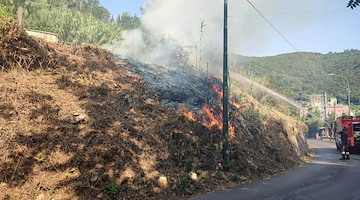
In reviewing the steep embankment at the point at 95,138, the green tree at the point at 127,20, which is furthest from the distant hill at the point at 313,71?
the steep embankment at the point at 95,138

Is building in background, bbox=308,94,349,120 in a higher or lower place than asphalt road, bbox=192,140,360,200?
higher

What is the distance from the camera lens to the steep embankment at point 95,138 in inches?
246

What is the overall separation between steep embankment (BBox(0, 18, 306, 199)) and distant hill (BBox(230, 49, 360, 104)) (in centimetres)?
7252

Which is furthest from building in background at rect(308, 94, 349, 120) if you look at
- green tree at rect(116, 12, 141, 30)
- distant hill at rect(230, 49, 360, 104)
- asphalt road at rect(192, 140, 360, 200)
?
asphalt road at rect(192, 140, 360, 200)

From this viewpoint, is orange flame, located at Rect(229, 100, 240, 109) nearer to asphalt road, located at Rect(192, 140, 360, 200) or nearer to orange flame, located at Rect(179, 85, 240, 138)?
orange flame, located at Rect(179, 85, 240, 138)

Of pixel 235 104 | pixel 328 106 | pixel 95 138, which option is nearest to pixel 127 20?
pixel 235 104

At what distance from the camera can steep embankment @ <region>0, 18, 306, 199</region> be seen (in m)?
6.26

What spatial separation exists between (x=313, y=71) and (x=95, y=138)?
11522cm

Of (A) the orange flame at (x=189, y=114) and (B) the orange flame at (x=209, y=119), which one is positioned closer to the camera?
(A) the orange flame at (x=189, y=114)

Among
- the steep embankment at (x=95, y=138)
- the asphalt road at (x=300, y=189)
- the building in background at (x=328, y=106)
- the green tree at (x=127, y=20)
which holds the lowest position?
the asphalt road at (x=300, y=189)

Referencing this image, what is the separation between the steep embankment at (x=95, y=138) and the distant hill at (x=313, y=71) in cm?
7252

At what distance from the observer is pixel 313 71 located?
108 meters

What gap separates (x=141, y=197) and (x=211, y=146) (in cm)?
399

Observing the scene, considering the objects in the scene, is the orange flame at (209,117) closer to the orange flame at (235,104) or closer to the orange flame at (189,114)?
the orange flame at (189,114)
